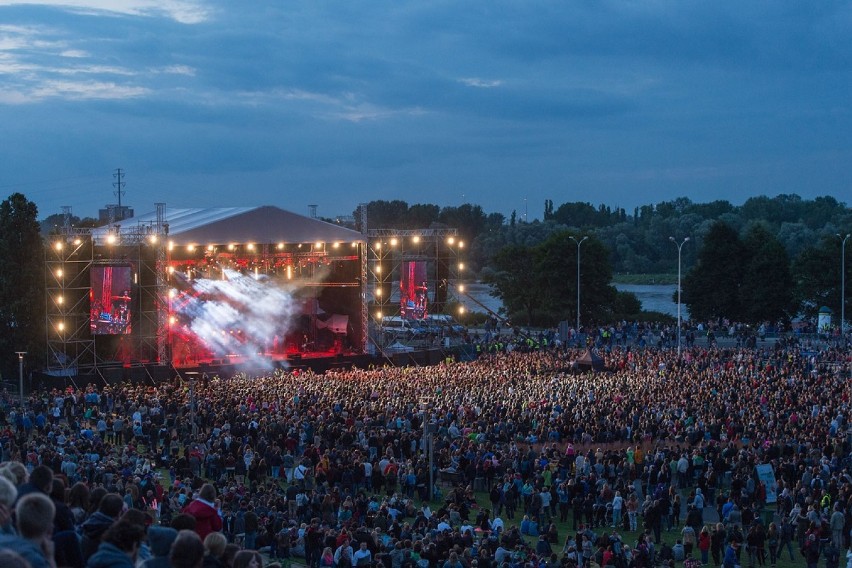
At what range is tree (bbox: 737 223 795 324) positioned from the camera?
2373 inches

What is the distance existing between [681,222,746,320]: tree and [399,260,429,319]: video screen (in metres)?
25.4

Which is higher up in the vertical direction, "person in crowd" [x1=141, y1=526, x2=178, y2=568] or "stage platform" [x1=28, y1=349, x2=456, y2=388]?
"person in crowd" [x1=141, y1=526, x2=178, y2=568]

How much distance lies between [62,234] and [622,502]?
24953mm

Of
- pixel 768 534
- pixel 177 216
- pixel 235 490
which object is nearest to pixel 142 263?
pixel 177 216

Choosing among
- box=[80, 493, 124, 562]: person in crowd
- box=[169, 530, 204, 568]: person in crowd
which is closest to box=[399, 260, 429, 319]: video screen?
box=[80, 493, 124, 562]: person in crowd

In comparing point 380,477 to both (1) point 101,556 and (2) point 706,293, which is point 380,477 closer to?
(1) point 101,556

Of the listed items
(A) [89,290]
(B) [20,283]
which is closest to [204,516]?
(A) [89,290]

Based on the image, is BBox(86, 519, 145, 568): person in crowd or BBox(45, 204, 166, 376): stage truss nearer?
BBox(86, 519, 145, 568): person in crowd

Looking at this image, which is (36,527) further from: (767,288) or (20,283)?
(767,288)

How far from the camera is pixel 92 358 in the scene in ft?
123

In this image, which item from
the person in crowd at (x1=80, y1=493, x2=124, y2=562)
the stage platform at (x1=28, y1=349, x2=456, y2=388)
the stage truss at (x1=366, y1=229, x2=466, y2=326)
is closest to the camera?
the person in crowd at (x1=80, y1=493, x2=124, y2=562)

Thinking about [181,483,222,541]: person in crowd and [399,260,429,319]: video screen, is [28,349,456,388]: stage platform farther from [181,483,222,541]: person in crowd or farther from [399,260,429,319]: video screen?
[181,483,222,541]: person in crowd

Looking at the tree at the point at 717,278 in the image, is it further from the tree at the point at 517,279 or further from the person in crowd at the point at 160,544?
the person in crowd at the point at 160,544

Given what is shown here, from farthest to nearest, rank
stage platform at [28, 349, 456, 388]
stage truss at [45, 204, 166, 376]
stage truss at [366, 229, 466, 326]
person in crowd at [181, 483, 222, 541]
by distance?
stage truss at [366, 229, 466, 326], stage truss at [45, 204, 166, 376], stage platform at [28, 349, 456, 388], person in crowd at [181, 483, 222, 541]
